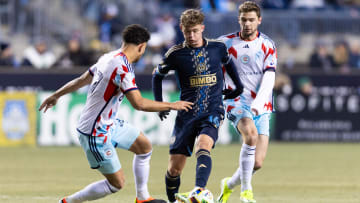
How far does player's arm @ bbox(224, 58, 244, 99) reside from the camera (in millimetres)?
8805

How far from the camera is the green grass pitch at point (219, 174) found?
10180 mm

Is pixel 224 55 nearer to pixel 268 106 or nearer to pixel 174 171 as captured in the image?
pixel 268 106

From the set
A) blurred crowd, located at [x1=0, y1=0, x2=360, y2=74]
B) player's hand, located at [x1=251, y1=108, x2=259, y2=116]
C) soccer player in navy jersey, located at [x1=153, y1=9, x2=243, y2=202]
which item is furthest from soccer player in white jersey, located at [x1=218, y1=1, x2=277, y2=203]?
blurred crowd, located at [x1=0, y1=0, x2=360, y2=74]

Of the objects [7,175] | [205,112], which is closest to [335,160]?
[7,175]

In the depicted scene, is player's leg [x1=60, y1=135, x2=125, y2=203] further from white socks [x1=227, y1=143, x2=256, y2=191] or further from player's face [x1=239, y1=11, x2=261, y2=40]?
player's face [x1=239, y1=11, x2=261, y2=40]

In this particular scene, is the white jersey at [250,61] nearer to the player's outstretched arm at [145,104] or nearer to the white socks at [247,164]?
the white socks at [247,164]

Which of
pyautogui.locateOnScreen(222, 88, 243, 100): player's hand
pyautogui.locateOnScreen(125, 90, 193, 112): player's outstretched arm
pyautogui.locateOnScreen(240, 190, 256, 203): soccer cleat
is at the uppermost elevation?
pyautogui.locateOnScreen(125, 90, 193, 112): player's outstretched arm

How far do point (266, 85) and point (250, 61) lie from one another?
44cm

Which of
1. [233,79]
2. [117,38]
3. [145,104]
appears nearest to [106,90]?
[145,104]

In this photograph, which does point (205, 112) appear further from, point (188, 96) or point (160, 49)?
point (160, 49)

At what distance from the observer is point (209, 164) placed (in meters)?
8.08

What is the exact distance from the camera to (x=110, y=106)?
7.82m

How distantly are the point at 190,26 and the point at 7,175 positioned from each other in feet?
19.9

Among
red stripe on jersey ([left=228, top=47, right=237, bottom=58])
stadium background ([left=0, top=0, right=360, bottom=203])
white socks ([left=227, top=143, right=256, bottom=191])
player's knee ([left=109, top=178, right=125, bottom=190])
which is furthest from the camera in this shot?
stadium background ([left=0, top=0, right=360, bottom=203])
